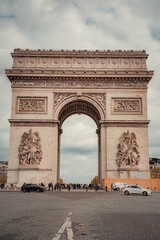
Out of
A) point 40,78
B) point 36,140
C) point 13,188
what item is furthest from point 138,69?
point 13,188

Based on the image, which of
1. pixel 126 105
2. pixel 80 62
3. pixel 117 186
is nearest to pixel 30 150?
pixel 117 186

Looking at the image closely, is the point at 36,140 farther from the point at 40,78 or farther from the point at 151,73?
the point at 151,73

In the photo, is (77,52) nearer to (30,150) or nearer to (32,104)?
(32,104)

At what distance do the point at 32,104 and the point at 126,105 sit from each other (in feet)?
34.0

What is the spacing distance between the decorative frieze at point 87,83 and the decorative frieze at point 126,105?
62.8 inches

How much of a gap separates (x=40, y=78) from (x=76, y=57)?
472 cm

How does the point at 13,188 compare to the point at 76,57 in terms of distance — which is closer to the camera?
the point at 13,188

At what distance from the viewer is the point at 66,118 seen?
144 feet

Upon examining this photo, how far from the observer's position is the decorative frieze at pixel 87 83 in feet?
123

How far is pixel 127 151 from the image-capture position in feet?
116

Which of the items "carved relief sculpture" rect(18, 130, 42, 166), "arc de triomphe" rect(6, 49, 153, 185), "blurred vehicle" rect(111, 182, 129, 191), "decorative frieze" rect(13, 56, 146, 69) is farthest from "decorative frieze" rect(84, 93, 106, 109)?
"blurred vehicle" rect(111, 182, 129, 191)

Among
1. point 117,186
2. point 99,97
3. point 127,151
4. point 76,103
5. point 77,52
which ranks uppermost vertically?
point 77,52

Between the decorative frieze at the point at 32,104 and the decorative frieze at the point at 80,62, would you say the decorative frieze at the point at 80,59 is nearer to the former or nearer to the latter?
the decorative frieze at the point at 80,62

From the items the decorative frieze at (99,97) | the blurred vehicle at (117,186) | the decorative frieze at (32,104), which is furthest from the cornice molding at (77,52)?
the blurred vehicle at (117,186)
